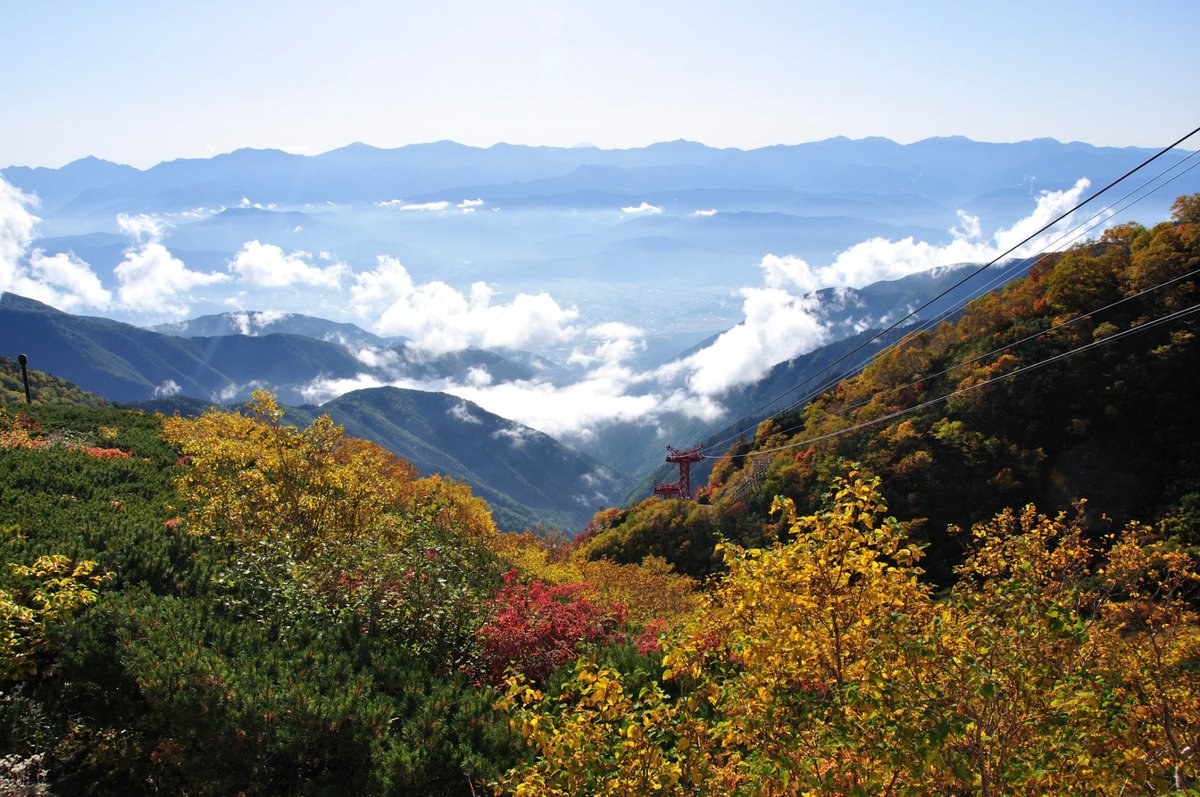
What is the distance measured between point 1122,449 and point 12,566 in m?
47.9

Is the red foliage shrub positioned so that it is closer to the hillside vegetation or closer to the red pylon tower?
the hillside vegetation

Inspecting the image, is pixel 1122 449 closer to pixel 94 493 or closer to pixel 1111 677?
pixel 1111 677

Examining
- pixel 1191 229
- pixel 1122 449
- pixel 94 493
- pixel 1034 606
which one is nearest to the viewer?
pixel 1034 606

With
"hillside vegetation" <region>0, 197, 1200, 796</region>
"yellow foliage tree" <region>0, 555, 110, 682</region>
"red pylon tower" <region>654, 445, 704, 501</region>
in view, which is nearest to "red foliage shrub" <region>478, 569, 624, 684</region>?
"hillside vegetation" <region>0, 197, 1200, 796</region>

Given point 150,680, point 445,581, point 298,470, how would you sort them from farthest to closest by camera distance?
point 298,470
point 445,581
point 150,680

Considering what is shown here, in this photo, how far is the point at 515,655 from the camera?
14.2 meters

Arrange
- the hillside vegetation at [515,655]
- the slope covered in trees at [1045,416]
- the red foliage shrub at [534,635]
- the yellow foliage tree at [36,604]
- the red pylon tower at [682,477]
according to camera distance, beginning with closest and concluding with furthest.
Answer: the hillside vegetation at [515,655] < the yellow foliage tree at [36,604] < the red foliage shrub at [534,635] < the slope covered in trees at [1045,416] < the red pylon tower at [682,477]

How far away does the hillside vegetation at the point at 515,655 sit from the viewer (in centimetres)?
625

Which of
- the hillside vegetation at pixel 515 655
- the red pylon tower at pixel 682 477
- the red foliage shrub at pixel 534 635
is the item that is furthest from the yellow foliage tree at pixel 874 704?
the red pylon tower at pixel 682 477

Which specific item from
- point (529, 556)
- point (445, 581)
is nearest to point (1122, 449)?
point (529, 556)

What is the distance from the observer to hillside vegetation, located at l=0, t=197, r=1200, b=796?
6.25m

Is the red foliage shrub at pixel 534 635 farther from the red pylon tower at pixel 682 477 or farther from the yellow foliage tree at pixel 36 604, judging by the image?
the red pylon tower at pixel 682 477

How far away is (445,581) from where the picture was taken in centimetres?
1539

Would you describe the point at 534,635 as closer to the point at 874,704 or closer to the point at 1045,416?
the point at 874,704
